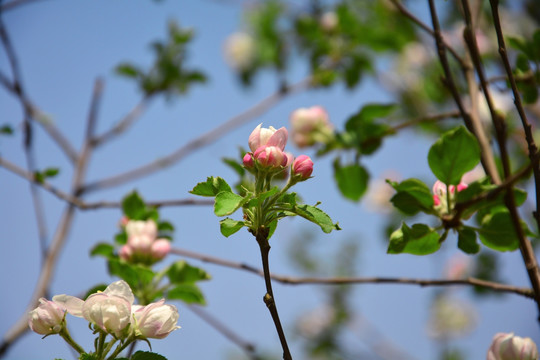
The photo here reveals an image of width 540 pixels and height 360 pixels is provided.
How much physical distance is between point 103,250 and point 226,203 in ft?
1.95

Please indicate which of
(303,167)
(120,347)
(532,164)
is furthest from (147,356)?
(532,164)

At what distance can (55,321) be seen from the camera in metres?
0.56

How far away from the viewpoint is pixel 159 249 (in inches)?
39.0

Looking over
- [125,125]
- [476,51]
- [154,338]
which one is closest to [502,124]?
[476,51]

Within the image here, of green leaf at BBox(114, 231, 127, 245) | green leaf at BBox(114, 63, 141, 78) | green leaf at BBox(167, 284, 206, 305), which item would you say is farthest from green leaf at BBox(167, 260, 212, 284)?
green leaf at BBox(114, 63, 141, 78)

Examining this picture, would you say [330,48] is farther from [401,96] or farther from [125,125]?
[401,96]

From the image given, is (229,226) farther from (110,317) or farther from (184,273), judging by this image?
(184,273)

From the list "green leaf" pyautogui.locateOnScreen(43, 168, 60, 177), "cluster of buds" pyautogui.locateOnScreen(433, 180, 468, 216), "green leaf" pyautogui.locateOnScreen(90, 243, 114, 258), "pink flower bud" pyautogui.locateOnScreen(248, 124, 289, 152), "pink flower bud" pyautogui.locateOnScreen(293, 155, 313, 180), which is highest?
"green leaf" pyautogui.locateOnScreen(43, 168, 60, 177)

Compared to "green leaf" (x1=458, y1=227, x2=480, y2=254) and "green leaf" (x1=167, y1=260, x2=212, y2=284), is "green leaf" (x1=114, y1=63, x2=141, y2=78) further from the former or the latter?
"green leaf" (x1=458, y1=227, x2=480, y2=254)

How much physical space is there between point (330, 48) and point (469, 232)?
4.20 ft

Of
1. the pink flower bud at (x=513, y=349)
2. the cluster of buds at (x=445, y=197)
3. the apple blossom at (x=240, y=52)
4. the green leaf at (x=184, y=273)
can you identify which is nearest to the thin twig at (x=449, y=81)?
the cluster of buds at (x=445, y=197)

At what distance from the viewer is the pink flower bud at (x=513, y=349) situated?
61 cm

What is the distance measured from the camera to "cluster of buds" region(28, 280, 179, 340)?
0.55 metres

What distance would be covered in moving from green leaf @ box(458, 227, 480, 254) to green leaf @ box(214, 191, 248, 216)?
38 cm
